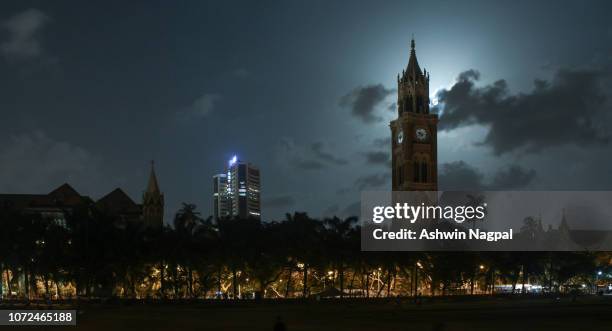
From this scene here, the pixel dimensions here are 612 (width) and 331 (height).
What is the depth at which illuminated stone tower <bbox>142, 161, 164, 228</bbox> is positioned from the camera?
158 meters

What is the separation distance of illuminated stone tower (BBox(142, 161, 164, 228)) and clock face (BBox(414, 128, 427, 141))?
62.9m

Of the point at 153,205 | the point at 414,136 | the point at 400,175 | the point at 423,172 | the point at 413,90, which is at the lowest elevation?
the point at 153,205

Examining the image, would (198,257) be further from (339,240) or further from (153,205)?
(153,205)

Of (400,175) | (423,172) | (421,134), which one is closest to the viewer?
(423,172)

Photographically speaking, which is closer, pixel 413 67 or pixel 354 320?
pixel 354 320

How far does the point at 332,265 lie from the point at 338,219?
691 centimetres

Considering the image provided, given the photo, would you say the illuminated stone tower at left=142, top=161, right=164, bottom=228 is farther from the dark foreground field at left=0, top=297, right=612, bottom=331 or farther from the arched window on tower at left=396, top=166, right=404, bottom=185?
the dark foreground field at left=0, top=297, right=612, bottom=331

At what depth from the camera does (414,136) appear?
183750mm

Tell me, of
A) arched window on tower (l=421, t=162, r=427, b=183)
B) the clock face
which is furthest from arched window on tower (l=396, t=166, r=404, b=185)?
the clock face

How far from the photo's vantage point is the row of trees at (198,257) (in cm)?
9838

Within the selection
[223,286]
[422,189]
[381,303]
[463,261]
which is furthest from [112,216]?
[422,189]

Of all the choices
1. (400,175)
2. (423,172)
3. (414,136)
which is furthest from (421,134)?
(400,175)

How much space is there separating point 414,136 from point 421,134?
2.06 metres

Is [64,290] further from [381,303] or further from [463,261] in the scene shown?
[463,261]
